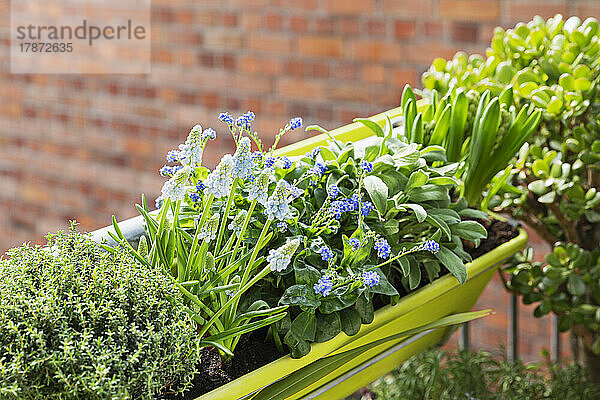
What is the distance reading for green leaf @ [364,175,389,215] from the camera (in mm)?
842

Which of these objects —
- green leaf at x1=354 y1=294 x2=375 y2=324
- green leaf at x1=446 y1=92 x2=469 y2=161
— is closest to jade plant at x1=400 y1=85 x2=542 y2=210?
green leaf at x1=446 y1=92 x2=469 y2=161

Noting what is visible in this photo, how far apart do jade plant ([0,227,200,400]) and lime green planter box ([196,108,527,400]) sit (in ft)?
0.22

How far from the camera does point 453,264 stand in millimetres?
894

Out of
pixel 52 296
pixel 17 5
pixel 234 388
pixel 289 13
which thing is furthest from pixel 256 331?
pixel 17 5

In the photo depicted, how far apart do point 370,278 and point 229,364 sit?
0.56 ft

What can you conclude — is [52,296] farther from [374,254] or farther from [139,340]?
[374,254]

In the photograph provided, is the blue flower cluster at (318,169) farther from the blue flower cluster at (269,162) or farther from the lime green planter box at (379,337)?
the lime green planter box at (379,337)

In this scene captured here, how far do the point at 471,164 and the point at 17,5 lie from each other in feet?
9.80

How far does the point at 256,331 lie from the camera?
0.81m

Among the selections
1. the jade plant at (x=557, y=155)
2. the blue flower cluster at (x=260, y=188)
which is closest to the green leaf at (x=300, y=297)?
the blue flower cluster at (x=260, y=188)

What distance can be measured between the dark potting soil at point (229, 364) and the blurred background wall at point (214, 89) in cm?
149

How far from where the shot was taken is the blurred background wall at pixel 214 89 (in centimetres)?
225

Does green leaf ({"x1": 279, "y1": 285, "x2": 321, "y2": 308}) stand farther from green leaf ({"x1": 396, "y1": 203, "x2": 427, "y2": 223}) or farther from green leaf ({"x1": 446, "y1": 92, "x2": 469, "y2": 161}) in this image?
green leaf ({"x1": 446, "y1": 92, "x2": 469, "y2": 161})

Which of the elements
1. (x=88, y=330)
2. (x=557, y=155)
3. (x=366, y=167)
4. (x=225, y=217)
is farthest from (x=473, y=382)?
(x=88, y=330)
